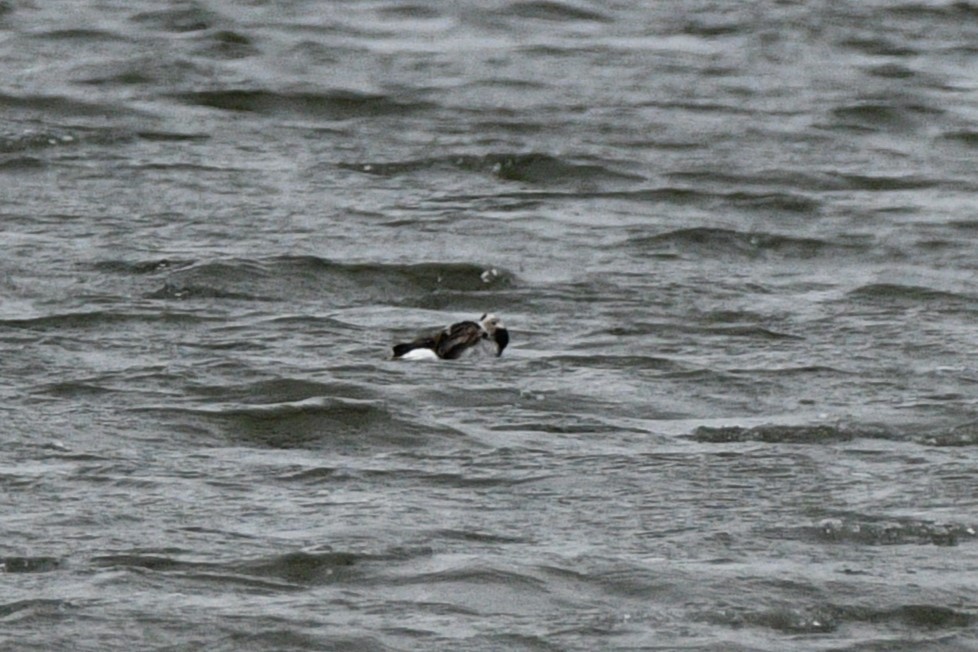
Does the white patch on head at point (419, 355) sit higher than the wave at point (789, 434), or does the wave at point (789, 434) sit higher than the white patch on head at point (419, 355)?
the white patch on head at point (419, 355)

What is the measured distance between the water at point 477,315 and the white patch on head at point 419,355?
8 cm

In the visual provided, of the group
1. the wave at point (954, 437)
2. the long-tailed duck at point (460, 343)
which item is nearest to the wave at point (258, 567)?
the wave at point (954, 437)

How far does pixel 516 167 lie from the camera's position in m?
12.9

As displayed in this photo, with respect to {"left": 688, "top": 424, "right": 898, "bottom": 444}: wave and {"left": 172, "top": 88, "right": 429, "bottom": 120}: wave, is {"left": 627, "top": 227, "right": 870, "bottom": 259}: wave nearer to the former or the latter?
{"left": 688, "top": 424, "right": 898, "bottom": 444}: wave

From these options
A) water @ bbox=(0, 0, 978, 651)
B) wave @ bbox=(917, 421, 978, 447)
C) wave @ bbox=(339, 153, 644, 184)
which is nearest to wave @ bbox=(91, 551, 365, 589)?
water @ bbox=(0, 0, 978, 651)

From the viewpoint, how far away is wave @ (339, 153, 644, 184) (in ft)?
41.5

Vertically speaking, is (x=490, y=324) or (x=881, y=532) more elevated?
(x=490, y=324)

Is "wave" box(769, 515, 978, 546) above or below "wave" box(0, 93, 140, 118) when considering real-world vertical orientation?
below

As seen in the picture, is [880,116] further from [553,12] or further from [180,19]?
[180,19]

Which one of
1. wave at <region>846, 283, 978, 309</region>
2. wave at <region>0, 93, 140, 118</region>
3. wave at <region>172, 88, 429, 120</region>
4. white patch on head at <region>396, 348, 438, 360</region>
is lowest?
wave at <region>846, 283, 978, 309</region>

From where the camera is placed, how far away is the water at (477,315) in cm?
672

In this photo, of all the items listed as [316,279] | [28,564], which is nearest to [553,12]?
[316,279]

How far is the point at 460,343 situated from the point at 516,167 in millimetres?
3714

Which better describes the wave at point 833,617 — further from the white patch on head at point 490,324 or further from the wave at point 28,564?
the white patch on head at point 490,324
